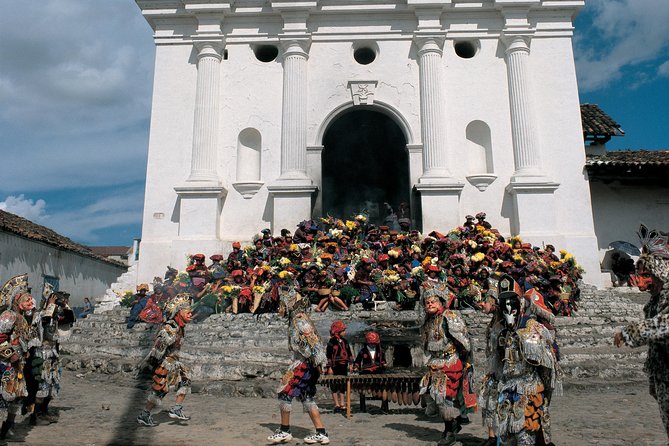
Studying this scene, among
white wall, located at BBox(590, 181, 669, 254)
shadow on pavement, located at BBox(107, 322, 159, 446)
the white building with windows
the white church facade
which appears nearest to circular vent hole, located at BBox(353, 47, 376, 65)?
the white church facade

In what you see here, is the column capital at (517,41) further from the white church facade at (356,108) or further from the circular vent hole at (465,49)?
the circular vent hole at (465,49)

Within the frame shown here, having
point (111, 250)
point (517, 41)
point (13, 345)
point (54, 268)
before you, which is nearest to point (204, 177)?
point (54, 268)

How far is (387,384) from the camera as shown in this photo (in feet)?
20.8

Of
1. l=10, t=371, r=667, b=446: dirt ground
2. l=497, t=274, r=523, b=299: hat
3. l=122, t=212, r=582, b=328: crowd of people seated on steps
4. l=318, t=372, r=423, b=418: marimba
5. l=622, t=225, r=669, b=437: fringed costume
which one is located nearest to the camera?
l=622, t=225, r=669, b=437: fringed costume

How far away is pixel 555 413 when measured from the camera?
6188mm

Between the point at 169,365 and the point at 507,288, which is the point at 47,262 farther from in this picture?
the point at 507,288

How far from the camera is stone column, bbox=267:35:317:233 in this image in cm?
1455

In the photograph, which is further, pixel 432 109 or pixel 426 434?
pixel 432 109

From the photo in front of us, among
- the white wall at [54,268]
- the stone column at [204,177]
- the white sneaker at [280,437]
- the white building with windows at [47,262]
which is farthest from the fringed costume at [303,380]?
the white wall at [54,268]

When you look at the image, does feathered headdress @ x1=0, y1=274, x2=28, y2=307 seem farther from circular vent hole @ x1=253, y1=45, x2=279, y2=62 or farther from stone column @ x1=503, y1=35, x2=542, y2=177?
stone column @ x1=503, y1=35, x2=542, y2=177

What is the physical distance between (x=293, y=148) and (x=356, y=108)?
2.60m

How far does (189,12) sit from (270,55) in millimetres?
2839

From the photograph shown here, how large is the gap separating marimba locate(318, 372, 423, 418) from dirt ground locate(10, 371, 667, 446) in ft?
0.82

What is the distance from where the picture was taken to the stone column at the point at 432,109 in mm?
14922
